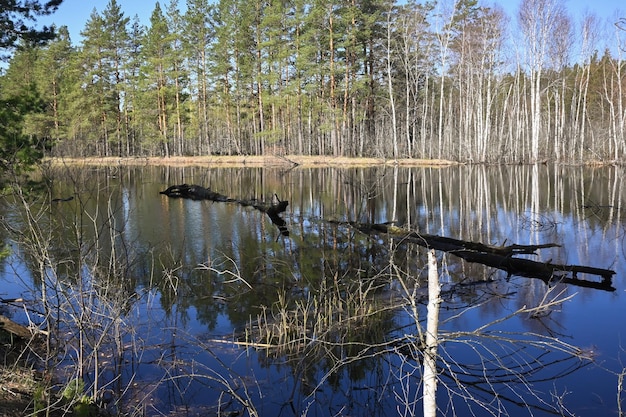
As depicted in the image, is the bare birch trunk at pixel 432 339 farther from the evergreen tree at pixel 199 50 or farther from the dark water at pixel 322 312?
the evergreen tree at pixel 199 50

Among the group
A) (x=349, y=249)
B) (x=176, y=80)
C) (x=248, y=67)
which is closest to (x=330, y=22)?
(x=248, y=67)

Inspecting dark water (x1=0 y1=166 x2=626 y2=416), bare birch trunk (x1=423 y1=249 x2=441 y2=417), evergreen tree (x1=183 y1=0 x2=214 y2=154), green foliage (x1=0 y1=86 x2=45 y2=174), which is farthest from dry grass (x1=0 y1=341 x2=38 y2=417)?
evergreen tree (x1=183 y1=0 x2=214 y2=154)

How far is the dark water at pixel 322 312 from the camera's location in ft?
15.1

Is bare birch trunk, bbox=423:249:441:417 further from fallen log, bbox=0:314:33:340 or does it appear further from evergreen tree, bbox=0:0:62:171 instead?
evergreen tree, bbox=0:0:62:171

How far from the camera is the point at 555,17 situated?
104ft

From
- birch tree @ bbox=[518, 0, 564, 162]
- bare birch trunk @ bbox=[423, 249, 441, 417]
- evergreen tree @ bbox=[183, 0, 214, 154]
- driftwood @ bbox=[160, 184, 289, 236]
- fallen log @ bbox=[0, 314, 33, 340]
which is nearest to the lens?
bare birch trunk @ bbox=[423, 249, 441, 417]

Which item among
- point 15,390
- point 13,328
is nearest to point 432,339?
point 15,390

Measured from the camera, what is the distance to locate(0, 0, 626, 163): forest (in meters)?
34.9

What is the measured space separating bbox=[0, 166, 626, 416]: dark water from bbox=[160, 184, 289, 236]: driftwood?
517mm

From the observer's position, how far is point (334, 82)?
39.5 meters

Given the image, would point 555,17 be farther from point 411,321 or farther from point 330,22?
point 411,321

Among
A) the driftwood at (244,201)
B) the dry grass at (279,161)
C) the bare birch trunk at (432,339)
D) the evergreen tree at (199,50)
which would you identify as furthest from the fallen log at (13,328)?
the evergreen tree at (199,50)

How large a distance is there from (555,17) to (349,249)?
29.4m

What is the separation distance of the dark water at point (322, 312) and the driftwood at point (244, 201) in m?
0.52
